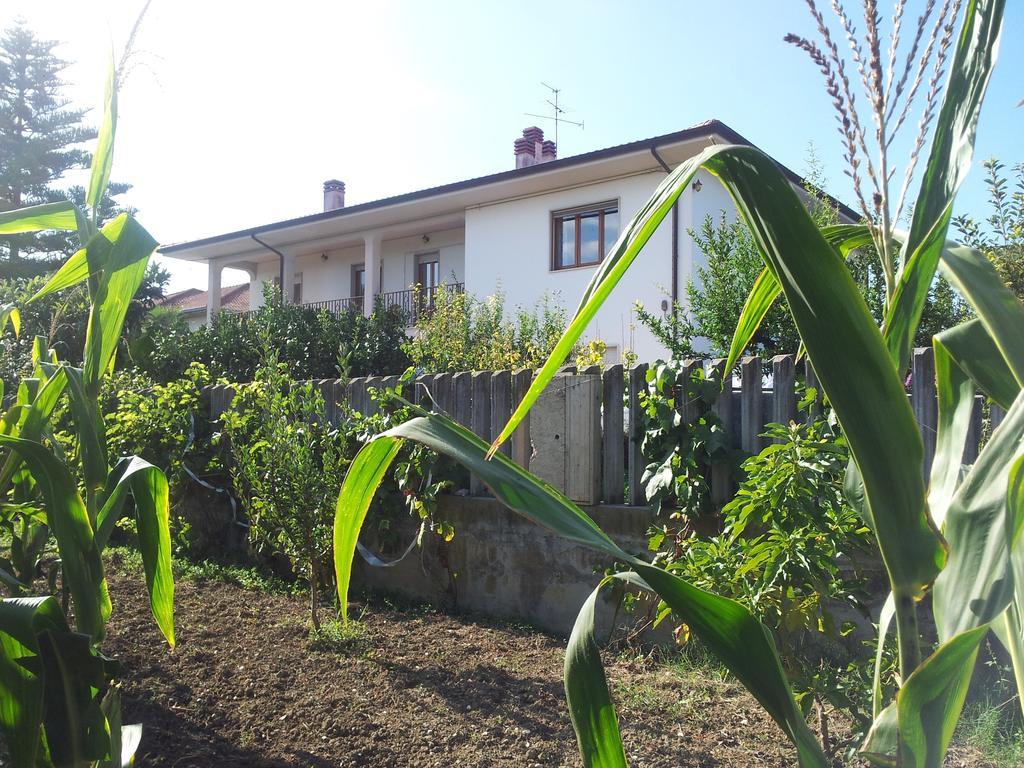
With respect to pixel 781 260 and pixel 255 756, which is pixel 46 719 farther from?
pixel 781 260

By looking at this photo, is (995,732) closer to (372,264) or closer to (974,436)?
(974,436)

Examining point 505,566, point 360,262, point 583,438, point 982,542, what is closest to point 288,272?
point 360,262

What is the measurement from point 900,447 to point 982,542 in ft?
0.40

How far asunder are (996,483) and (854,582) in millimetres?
1827

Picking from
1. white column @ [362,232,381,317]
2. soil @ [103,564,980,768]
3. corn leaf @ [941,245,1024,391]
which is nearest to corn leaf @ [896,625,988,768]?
corn leaf @ [941,245,1024,391]

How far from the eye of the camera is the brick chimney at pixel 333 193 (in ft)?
77.7

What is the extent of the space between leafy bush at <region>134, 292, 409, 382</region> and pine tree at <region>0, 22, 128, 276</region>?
18.1 m

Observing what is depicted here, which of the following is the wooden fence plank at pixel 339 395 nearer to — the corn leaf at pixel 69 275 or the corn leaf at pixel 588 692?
the corn leaf at pixel 69 275

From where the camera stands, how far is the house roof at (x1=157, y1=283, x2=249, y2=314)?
29098mm

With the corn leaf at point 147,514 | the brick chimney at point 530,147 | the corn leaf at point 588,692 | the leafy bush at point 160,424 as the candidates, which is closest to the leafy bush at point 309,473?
the leafy bush at point 160,424

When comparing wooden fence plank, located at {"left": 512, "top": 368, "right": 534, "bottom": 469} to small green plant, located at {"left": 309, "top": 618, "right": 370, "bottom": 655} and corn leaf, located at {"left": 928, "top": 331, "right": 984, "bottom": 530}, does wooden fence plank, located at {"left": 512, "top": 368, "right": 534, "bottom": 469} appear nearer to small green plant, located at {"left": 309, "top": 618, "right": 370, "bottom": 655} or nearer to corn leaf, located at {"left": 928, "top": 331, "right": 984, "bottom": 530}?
small green plant, located at {"left": 309, "top": 618, "right": 370, "bottom": 655}

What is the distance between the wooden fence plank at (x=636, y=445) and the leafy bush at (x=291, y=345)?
7677 millimetres

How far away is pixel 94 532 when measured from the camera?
1434mm

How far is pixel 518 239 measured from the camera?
51.6 feet
